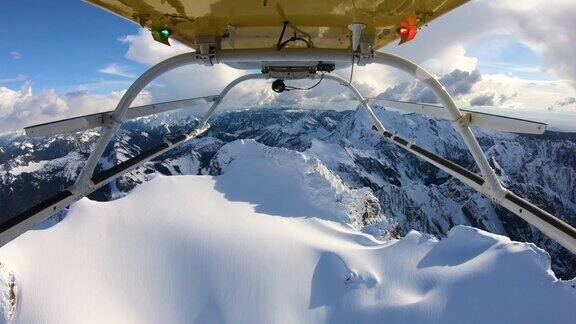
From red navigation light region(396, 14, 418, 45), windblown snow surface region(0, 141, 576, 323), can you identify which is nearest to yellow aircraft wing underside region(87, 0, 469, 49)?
red navigation light region(396, 14, 418, 45)

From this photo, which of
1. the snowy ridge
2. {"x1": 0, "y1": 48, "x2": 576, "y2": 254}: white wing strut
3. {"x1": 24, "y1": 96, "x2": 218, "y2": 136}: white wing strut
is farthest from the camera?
the snowy ridge

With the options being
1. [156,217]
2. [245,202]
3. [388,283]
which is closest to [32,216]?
[388,283]

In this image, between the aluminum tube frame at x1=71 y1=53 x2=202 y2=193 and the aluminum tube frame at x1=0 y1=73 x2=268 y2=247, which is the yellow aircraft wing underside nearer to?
the aluminum tube frame at x1=71 y1=53 x2=202 y2=193

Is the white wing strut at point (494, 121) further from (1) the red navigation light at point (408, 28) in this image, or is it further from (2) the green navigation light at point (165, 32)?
(2) the green navigation light at point (165, 32)

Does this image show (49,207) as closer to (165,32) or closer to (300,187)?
(165,32)

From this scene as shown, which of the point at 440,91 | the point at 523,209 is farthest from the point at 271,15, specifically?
the point at 523,209

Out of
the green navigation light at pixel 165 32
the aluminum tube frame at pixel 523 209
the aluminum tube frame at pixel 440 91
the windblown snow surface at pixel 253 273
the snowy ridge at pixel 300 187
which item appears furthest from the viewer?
the snowy ridge at pixel 300 187

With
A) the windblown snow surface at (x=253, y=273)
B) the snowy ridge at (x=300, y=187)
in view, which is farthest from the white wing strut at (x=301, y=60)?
the snowy ridge at (x=300, y=187)
